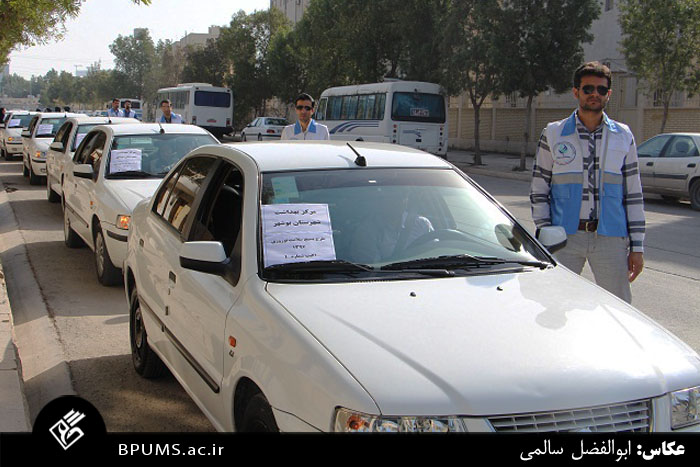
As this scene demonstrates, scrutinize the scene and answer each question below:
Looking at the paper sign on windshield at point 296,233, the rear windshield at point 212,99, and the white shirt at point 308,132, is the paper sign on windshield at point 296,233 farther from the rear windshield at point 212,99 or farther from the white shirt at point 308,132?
the rear windshield at point 212,99

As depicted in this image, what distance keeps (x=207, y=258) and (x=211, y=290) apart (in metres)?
0.22

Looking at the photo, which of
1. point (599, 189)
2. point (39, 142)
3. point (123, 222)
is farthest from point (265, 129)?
point (599, 189)

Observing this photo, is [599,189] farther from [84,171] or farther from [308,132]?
[84,171]

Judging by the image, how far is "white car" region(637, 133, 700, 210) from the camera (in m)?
17.1

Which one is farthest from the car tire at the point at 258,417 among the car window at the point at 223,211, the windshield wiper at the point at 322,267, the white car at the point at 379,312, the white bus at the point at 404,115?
the white bus at the point at 404,115

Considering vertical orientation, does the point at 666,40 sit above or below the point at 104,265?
above

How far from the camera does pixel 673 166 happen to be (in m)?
17.5

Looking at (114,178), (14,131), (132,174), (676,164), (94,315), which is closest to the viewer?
(94,315)

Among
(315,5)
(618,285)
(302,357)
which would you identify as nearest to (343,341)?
(302,357)

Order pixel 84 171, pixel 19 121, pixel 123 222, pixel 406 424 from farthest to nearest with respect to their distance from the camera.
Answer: pixel 19 121 → pixel 84 171 → pixel 123 222 → pixel 406 424

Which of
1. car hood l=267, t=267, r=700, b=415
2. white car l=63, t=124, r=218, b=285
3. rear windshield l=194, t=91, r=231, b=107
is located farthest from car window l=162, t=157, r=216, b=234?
rear windshield l=194, t=91, r=231, b=107

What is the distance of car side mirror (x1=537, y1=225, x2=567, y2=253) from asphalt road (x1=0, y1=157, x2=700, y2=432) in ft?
7.52

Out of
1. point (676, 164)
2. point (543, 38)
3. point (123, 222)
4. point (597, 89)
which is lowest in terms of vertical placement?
point (123, 222)

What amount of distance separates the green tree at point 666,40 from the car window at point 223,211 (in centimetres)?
2112
